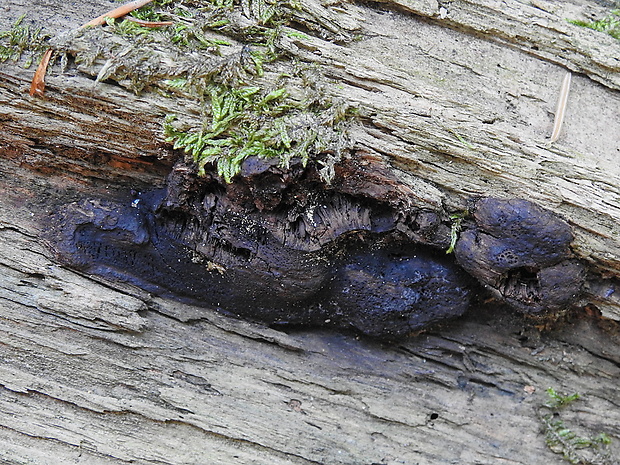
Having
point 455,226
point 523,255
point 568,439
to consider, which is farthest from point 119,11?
point 568,439

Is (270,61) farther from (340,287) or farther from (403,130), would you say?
(340,287)

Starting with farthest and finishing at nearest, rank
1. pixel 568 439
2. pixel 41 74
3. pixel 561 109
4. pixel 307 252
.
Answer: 1. pixel 568 439
2. pixel 561 109
3. pixel 307 252
4. pixel 41 74

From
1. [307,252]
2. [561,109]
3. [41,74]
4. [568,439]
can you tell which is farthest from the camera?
[568,439]

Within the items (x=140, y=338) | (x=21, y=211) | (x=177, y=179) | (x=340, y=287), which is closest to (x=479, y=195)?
(x=340, y=287)

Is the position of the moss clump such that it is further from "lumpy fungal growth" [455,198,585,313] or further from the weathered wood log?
"lumpy fungal growth" [455,198,585,313]

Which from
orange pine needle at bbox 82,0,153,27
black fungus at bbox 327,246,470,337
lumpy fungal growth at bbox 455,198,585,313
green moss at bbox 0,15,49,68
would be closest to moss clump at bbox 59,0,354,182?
orange pine needle at bbox 82,0,153,27

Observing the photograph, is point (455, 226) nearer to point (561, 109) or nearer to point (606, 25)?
point (561, 109)
